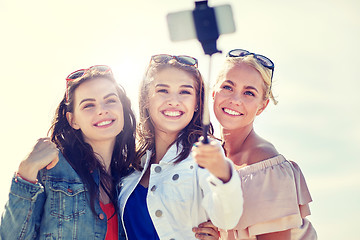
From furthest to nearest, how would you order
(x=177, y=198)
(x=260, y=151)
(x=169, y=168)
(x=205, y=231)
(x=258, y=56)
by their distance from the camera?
(x=258, y=56)
(x=260, y=151)
(x=169, y=168)
(x=177, y=198)
(x=205, y=231)

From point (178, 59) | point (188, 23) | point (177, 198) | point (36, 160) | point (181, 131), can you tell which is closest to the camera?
point (188, 23)

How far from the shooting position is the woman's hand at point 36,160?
13.2 ft

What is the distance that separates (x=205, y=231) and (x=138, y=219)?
741mm

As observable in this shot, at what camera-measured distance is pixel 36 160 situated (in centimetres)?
401

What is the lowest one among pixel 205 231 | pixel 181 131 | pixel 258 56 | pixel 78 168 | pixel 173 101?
pixel 205 231

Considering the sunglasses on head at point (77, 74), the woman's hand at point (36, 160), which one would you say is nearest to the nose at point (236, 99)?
the sunglasses on head at point (77, 74)

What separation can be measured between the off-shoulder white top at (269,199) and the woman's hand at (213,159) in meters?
1.25

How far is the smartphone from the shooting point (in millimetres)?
2584

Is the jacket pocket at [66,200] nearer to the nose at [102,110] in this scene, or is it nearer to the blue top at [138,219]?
the blue top at [138,219]

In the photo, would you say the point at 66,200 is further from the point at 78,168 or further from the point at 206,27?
the point at 206,27

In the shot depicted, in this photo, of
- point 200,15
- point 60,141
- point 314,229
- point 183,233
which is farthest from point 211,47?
point 314,229

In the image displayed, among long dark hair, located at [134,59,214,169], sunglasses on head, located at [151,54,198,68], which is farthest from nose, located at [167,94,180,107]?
sunglasses on head, located at [151,54,198,68]

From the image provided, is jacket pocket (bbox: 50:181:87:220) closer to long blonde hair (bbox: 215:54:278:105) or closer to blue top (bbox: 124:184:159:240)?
blue top (bbox: 124:184:159:240)

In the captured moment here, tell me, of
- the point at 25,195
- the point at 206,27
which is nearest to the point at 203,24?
the point at 206,27
